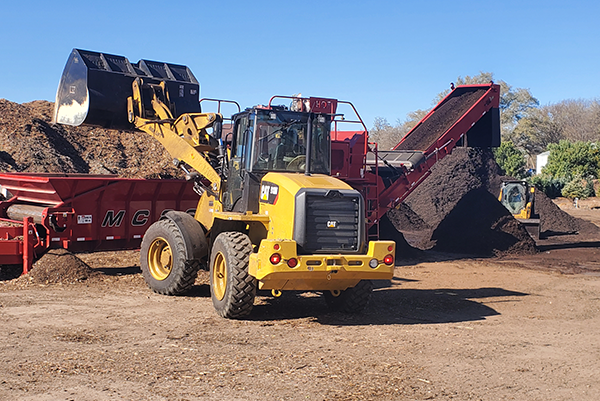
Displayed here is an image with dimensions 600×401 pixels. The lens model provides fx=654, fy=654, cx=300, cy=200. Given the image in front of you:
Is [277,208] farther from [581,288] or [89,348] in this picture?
[581,288]

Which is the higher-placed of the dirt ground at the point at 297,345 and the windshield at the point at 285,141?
the windshield at the point at 285,141

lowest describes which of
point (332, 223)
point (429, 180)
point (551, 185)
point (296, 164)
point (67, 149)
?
point (332, 223)

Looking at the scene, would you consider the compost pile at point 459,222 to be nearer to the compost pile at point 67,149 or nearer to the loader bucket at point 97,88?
the loader bucket at point 97,88

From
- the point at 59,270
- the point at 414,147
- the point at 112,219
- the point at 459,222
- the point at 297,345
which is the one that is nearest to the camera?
the point at 297,345

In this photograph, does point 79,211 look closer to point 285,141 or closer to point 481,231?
point 285,141

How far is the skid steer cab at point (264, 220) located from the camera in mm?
8109

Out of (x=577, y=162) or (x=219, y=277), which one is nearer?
(x=219, y=277)

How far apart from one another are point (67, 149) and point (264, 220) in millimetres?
17367

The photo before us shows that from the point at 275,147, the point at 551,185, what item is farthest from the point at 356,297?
the point at 551,185

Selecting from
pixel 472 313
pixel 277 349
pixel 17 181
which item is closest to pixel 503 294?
pixel 472 313

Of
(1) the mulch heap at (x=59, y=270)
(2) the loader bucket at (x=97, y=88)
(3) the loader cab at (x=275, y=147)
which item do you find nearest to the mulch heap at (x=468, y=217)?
(2) the loader bucket at (x=97, y=88)

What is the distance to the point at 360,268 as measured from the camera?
821cm

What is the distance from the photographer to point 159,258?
418 inches

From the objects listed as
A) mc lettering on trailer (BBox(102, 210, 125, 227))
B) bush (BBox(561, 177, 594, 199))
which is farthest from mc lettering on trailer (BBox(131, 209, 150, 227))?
bush (BBox(561, 177, 594, 199))
